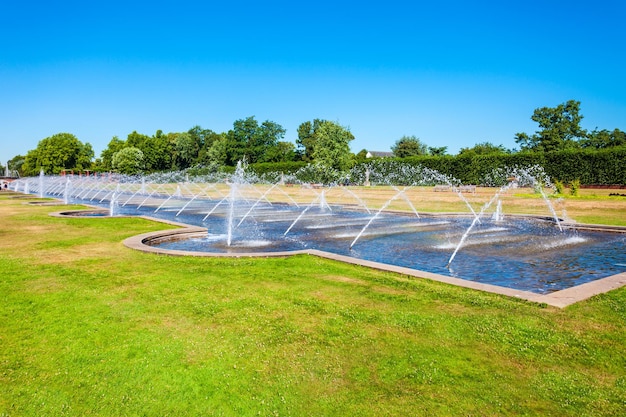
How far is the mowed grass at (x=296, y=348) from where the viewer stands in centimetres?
351

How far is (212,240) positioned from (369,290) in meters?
6.66

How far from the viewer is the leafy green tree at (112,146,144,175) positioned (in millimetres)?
89688

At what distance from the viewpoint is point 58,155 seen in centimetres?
10044

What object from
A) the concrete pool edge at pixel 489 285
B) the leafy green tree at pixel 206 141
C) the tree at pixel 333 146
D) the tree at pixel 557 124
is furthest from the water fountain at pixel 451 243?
the leafy green tree at pixel 206 141

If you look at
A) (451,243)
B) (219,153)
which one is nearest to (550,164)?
(451,243)

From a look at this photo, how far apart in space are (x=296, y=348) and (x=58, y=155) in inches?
4467

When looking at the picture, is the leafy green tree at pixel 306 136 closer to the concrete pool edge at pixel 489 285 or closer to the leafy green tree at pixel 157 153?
the leafy green tree at pixel 157 153

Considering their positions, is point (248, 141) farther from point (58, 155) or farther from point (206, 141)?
point (58, 155)

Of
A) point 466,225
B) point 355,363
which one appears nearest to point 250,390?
point 355,363

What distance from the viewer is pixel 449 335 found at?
4816 mm

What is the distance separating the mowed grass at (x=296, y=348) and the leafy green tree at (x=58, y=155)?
108773mm

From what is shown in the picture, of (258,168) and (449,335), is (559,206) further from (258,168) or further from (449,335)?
(258,168)

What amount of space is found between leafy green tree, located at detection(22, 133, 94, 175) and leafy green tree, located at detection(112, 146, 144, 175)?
1863cm

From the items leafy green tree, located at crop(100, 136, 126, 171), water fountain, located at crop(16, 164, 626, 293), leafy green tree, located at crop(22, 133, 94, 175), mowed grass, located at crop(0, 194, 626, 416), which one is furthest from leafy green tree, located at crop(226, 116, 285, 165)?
mowed grass, located at crop(0, 194, 626, 416)
